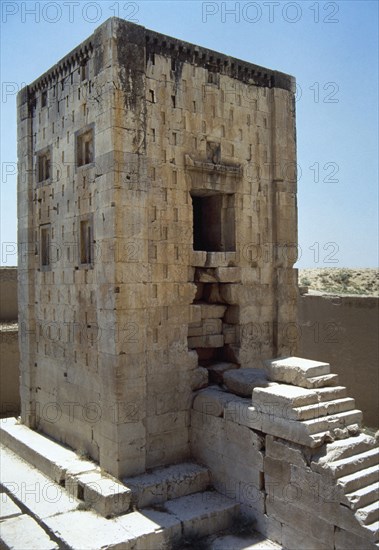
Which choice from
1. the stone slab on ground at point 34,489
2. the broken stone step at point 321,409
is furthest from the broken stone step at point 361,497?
the stone slab on ground at point 34,489

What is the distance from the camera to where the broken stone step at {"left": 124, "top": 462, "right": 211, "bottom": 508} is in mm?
6930

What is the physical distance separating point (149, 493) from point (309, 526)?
2.14 m

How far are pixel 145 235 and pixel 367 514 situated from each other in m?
4.47

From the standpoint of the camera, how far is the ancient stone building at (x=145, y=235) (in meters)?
7.36

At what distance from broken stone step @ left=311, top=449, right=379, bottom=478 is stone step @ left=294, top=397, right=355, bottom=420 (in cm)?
57

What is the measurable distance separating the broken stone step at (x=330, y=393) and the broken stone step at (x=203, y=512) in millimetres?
1917

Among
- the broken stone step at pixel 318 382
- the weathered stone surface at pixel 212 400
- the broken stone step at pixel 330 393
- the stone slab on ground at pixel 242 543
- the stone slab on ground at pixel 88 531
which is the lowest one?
the stone slab on ground at pixel 242 543

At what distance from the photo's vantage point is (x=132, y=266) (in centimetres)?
737

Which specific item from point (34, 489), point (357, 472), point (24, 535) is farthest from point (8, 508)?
point (357, 472)

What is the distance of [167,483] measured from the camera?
716cm

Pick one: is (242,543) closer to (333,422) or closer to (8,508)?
(333,422)

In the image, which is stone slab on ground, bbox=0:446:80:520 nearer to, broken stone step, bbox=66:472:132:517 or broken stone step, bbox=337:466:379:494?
broken stone step, bbox=66:472:132:517

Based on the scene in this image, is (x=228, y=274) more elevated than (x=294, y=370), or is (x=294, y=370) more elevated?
(x=228, y=274)

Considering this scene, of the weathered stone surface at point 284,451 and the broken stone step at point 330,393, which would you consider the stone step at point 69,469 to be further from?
the broken stone step at point 330,393
